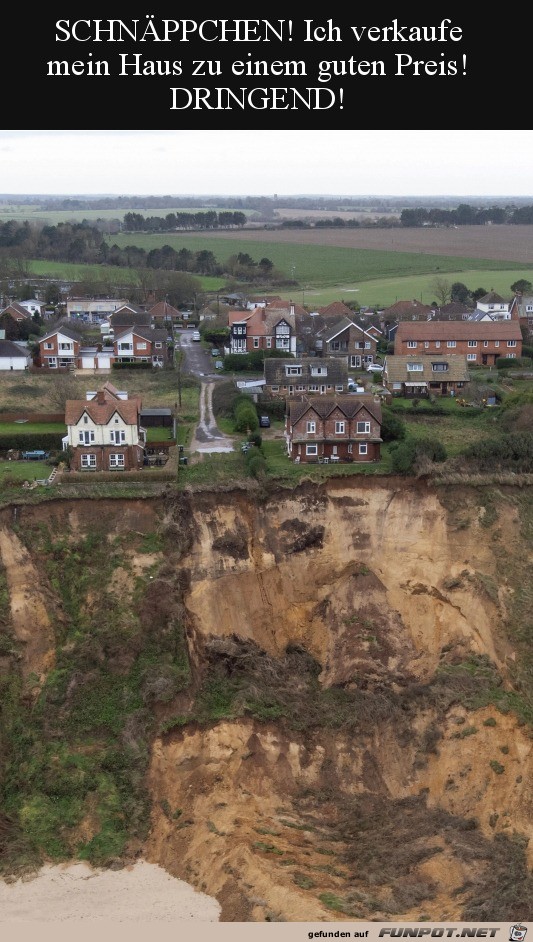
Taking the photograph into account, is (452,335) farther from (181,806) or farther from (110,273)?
(110,273)

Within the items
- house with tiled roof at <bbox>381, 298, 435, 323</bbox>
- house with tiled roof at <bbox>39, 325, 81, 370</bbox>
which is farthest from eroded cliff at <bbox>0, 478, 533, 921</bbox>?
house with tiled roof at <bbox>381, 298, 435, 323</bbox>

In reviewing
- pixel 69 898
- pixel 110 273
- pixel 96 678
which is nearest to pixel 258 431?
pixel 96 678

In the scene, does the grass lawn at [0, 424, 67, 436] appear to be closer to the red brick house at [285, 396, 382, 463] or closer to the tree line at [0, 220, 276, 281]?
the red brick house at [285, 396, 382, 463]

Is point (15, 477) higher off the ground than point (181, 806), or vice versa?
point (15, 477)

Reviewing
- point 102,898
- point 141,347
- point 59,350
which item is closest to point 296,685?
point 102,898

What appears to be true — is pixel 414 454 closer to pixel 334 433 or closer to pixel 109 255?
pixel 334 433

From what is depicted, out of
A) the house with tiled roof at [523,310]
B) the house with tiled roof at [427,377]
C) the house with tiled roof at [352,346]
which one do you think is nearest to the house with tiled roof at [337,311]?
the house with tiled roof at [352,346]
